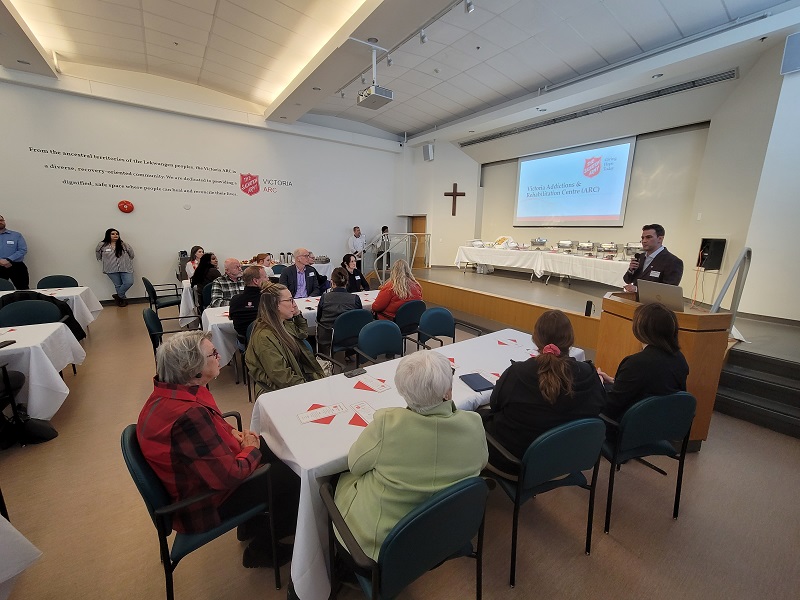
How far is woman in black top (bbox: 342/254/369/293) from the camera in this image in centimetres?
473

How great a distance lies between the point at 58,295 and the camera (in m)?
4.05

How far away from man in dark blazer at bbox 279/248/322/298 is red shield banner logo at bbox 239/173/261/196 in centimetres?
407

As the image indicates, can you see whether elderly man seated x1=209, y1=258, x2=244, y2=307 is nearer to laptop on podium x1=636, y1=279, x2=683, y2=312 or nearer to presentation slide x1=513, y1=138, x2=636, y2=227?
laptop on podium x1=636, y1=279, x2=683, y2=312

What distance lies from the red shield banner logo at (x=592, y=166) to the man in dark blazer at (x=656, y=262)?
4.39 metres

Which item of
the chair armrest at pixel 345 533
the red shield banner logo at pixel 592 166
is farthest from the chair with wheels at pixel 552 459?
the red shield banner logo at pixel 592 166

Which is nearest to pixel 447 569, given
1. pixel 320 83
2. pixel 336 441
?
pixel 336 441

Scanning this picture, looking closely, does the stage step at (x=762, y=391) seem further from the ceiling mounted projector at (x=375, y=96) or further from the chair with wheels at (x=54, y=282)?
the chair with wheels at (x=54, y=282)

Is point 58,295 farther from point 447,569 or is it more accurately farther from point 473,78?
point 473,78

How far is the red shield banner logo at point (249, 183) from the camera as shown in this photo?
7406 millimetres

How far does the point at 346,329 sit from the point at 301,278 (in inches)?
62.3

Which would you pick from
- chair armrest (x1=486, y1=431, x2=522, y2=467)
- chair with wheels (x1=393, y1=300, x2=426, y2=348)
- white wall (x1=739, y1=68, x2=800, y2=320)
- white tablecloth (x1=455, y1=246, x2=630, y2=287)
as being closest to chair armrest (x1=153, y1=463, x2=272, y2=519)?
chair armrest (x1=486, y1=431, x2=522, y2=467)

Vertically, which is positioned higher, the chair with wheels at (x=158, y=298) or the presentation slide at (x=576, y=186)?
the presentation slide at (x=576, y=186)

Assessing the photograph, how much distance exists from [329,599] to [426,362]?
110cm

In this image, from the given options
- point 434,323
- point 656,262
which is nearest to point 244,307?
point 434,323
